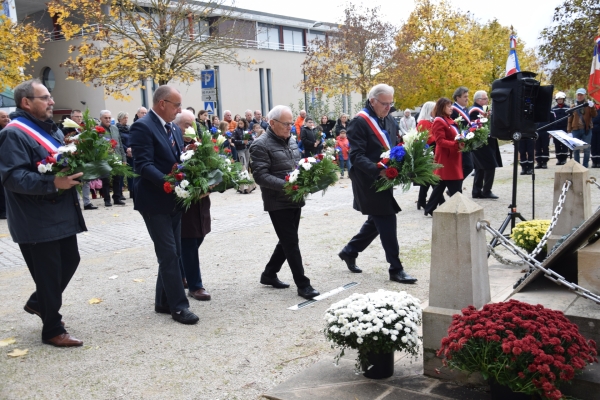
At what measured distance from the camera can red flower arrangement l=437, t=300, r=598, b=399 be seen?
345cm

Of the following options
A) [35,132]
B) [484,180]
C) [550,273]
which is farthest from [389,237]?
[484,180]

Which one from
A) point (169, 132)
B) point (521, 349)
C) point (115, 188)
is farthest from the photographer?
point (115, 188)

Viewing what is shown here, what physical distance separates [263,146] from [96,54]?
17.9 m

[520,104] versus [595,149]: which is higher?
[520,104]

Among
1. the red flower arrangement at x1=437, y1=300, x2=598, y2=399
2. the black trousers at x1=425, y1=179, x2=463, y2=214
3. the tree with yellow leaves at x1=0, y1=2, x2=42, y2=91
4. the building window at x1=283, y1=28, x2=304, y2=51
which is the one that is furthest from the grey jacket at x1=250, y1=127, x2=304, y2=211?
the building window at x1=283, y1=28, x2=304, y2=51

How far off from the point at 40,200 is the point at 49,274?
2.18ft

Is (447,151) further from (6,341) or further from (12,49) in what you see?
(12,49)

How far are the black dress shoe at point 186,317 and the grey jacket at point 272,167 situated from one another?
141 centimetres

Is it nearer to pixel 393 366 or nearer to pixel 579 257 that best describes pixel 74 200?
pixel 393 366

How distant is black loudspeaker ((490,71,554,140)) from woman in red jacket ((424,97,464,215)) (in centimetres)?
251

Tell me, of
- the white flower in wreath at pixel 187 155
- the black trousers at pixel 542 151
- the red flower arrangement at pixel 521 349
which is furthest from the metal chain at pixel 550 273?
the black trousers at pixel 542 151

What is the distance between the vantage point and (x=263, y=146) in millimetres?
6625

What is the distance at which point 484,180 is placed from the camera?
1399 cm

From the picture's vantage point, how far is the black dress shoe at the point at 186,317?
5949 mm
